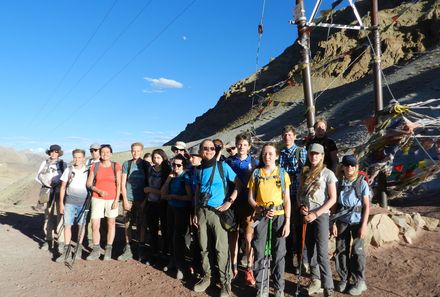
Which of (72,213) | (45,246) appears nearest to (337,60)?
(45,246)

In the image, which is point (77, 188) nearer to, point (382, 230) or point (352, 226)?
point (352, 226)

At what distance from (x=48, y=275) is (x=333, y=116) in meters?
25.6

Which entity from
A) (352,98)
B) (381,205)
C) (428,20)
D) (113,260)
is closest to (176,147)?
(113,260)

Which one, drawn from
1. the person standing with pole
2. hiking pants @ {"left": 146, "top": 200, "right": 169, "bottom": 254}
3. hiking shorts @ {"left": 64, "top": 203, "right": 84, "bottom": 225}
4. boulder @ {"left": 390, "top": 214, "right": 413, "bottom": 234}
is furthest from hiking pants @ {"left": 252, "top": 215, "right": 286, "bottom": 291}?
hiking shorts @ {"left": 64, "top": 203, "right": 84, "bottom": 225}

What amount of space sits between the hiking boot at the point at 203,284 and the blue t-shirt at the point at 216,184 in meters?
1.01

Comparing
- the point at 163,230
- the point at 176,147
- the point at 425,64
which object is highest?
the point at 425,64

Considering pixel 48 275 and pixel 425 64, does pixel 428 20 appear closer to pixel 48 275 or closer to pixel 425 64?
pixel 425 64

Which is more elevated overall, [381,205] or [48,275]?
[381,205]

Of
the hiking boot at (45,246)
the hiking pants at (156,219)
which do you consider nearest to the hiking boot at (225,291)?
the hiking pants at (156,219)

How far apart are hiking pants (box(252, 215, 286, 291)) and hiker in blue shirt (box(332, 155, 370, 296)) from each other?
2.68 feet

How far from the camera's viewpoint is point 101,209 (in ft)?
21.9

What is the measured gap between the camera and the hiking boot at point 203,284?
5.27m

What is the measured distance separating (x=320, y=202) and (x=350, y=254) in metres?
0.90

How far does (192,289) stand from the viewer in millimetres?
5402
